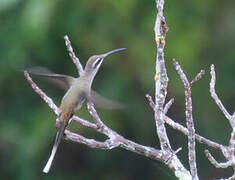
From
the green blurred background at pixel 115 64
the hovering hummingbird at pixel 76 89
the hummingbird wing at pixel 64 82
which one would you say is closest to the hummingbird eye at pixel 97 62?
the hovering hummingbird at pixel 76 89

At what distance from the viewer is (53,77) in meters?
3.49

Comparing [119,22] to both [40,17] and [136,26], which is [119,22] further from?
[40,17]

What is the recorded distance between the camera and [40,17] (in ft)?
22.9

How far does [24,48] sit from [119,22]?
1116 mm

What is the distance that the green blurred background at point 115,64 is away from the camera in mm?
7578

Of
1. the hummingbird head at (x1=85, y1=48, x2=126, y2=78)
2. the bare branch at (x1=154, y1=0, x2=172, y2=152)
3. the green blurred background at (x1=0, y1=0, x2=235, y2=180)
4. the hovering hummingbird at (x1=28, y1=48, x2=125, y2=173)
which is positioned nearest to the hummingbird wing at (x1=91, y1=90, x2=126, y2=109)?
the hovering hummingbird at (x1=28, y1=48, x2=125, y2=173)

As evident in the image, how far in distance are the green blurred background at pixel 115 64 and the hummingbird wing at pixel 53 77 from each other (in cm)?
363

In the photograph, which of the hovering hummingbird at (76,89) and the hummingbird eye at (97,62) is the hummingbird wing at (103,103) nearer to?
the hovering hummingbird at (76,89)

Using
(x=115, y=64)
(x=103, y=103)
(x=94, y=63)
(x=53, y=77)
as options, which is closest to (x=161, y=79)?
(x=103, y=103)

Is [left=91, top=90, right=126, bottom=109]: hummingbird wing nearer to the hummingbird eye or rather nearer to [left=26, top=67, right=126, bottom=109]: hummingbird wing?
[left=26, top=67, right=126, bottom=109]: hummingbird wing

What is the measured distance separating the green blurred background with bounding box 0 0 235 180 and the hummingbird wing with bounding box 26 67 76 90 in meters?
3.63

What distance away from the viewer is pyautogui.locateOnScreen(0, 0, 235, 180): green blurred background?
7.58m

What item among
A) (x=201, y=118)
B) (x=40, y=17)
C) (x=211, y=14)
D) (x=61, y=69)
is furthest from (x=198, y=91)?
(x=40, y=17)

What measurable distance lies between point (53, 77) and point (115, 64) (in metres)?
4.41
